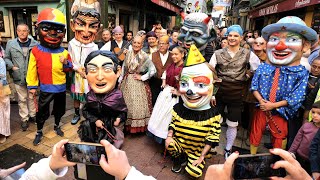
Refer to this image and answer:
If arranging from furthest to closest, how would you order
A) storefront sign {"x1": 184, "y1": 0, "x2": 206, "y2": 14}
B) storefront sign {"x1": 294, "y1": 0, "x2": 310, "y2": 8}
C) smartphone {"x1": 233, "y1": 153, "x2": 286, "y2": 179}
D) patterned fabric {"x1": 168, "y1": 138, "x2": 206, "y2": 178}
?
storefront sign {"x1": 184, "y1": 0, "x2": 206, "y2": 14} < storefront sign {"x1": 294, "y1": 0, "x2": 310, "y2": 8} < patterned fabric {"x1": 168, "y1": 138, "x2": 206, "y2": 178} < smartphone {"x1": 233, "y1": 153, "x2": 286, "y2": 179}

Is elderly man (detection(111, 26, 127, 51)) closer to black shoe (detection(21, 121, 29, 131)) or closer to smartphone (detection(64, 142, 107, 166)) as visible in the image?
black shoe (detection(21, 121, 29, 131))

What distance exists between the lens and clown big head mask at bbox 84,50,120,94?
8.14ft

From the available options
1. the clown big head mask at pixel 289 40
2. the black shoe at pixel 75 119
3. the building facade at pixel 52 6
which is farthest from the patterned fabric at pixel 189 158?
the building facade at pixel 52 6

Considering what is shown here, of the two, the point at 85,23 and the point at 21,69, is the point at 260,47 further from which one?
the point at 21,69

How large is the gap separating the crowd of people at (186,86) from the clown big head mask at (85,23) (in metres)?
0.01

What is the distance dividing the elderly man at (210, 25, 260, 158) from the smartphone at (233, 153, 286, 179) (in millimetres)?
2128

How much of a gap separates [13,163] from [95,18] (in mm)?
2257

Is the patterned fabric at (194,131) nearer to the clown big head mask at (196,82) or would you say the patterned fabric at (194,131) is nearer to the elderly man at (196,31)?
the clown big head mask at (196,82)

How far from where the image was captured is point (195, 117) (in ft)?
8.52

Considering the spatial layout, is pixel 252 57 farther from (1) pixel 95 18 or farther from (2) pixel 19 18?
(2) pixel 19 18

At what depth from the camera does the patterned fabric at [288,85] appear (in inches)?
100

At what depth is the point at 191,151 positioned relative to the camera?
8.84ft

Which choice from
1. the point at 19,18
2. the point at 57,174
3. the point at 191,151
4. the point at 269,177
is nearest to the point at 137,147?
the point at 191,151

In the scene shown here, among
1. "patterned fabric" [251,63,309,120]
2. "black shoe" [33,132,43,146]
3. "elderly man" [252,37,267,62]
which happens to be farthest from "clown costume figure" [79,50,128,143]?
"elderly man" [252,37,267,62]
